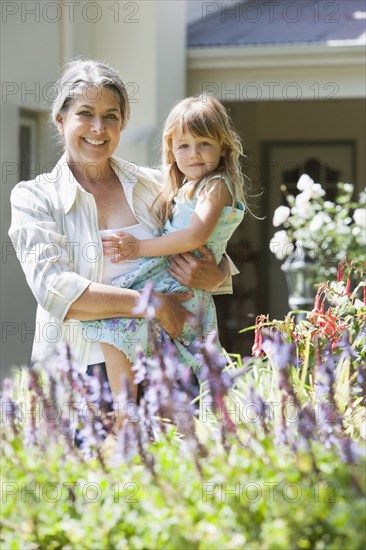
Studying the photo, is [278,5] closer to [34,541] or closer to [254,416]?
[254,416]

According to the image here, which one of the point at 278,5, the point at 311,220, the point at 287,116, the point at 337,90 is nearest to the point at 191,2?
the point at 278,5

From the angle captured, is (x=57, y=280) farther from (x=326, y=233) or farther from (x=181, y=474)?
(x=326, y=233)

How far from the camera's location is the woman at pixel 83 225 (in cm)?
358

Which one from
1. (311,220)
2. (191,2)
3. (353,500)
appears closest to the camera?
(353,500)

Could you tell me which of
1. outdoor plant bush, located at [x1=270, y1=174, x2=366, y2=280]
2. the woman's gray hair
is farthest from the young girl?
outdoor plant bush, located at [x1=270, y1=174, x2=366, y2=280]

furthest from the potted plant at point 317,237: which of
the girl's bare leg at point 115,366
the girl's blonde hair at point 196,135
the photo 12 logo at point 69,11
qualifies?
the girl's bare leg at point 115,366

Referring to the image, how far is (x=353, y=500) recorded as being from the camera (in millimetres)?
2484

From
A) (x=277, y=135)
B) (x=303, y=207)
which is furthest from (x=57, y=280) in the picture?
(x=277, y=135)

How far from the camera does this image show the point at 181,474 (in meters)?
2.72

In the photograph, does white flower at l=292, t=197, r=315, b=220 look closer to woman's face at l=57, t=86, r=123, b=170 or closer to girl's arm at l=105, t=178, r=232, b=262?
girl's arm at l=105, t=178, r=232, b=262

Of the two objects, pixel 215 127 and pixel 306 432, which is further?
pixel 215 127

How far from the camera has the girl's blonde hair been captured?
3.86 meters

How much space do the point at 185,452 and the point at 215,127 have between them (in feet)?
4.72

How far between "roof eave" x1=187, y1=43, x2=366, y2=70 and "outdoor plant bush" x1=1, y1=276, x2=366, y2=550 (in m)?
6.12
